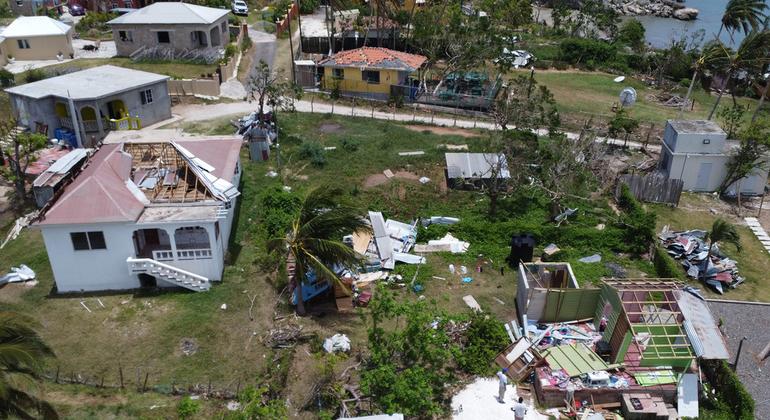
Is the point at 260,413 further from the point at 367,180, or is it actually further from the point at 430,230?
the point at 367,180

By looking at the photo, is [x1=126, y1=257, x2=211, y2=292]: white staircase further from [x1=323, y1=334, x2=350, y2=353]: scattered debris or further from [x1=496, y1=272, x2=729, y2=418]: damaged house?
[x1=496, y1=272, x2=729, y2=418]: damaged house

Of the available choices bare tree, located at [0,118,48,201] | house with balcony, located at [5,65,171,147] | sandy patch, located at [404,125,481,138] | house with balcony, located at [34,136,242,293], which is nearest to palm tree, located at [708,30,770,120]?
sandy patch, located at [404,125,481,138]

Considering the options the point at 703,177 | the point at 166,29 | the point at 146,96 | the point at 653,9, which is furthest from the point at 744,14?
the point at 653,9


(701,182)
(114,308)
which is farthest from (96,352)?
(701,182)

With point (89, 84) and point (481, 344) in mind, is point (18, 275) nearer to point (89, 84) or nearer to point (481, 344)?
point (89, 84)

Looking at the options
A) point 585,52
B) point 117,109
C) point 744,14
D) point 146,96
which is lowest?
point 117,109

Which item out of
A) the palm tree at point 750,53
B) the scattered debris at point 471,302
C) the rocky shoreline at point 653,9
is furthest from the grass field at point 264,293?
the rocky shoreline at point 653,9
